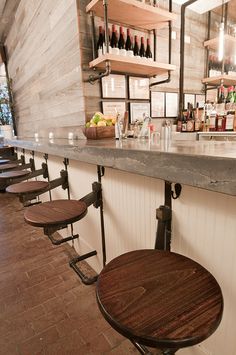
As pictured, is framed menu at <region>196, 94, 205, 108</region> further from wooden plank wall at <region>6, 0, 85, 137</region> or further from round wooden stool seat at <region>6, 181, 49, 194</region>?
round wooden stool seat at <region>6, 181, 49, 194</region>

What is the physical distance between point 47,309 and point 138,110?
203cm

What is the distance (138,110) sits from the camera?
2498 millimetres

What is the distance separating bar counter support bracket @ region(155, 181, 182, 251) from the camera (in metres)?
0.96

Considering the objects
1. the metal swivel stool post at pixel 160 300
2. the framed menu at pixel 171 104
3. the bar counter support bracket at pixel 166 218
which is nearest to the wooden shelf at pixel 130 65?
the framed menu at pixel 171 104

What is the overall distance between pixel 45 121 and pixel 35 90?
62 cm

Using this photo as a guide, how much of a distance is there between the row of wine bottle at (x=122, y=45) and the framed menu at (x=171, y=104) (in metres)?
0.58

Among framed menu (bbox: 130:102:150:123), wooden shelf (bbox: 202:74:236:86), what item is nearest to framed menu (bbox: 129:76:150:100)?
framed menu (bbox: 130:102:150:123)

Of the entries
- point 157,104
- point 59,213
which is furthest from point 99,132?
point 157,104

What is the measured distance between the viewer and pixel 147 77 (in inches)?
98.1

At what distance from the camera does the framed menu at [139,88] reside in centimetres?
238

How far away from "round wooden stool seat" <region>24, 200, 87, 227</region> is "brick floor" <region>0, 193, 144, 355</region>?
0.68m

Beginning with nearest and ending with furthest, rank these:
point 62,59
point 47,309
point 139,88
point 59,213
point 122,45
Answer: point 59,213, point 47,309, point 122,45, point 62,59, point 139,88

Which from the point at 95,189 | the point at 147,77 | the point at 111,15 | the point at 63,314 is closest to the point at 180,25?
the point at 147,77

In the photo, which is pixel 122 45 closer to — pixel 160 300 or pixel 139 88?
pixel 139 88
